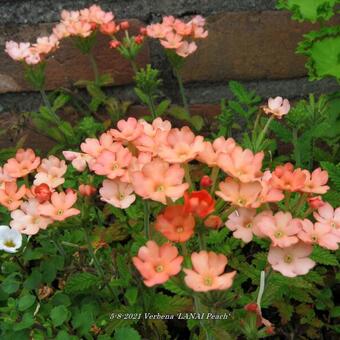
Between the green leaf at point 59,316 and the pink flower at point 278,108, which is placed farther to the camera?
the pink flower at point 278,108

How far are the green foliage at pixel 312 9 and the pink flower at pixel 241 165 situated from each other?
0.51m

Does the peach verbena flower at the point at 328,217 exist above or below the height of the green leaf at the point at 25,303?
above

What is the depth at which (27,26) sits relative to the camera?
1348 millimetres

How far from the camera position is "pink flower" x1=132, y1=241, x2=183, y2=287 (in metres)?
0.62

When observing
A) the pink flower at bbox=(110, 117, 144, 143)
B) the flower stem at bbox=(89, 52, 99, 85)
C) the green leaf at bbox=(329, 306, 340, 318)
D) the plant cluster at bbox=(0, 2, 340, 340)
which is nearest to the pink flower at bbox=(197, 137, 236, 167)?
the plant cluster at bbox=(0, 2, 340, 340)

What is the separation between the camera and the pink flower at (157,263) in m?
0.62

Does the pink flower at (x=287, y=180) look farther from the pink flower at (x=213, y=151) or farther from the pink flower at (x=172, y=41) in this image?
the pink flower at (x=172, y=41)

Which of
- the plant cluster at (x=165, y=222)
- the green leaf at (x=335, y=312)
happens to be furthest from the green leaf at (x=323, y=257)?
the green leaf at (x=335, y=312)

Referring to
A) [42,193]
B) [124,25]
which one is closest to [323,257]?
[42,193]

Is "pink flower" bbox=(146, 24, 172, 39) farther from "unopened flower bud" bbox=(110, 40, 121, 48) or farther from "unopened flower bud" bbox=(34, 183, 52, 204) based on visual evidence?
"unopened flower bud" bbox=(34, 183, 52, 204)

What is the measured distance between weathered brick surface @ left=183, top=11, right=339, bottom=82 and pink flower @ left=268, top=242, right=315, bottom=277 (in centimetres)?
75

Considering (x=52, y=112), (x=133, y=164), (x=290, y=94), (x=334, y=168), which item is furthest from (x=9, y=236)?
(x=290, y=94)

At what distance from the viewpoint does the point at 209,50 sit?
4.41ft

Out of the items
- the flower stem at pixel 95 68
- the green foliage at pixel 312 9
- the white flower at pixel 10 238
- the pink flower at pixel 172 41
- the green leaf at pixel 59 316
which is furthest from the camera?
the flower stem at pixel 95 68
